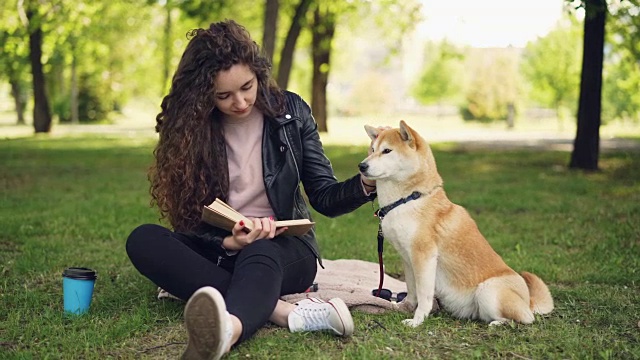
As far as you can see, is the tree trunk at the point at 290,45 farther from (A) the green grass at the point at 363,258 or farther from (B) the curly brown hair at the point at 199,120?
(B) the curly brown hair at the point at 199,120

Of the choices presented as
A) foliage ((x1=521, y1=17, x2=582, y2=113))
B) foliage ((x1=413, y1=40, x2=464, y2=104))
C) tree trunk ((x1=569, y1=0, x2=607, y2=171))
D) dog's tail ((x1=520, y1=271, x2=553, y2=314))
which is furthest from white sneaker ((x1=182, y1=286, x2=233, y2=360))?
foliage ((x1=413, y1=40, x2=464, y2=104))

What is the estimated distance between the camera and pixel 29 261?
5438mm

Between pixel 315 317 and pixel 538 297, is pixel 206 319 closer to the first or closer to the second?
pixel 315 317

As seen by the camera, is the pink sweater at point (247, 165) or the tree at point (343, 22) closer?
the pink sweater at point (247, 165)

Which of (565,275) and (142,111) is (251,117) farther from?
(142,111)

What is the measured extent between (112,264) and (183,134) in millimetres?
1954

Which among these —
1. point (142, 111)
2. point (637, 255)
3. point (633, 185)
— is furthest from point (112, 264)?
point (142, 111)

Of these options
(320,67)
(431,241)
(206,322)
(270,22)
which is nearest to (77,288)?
(206,322)

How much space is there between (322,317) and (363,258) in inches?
98.3

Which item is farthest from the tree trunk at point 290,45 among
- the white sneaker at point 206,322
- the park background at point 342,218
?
the white sneaker at point 206,322

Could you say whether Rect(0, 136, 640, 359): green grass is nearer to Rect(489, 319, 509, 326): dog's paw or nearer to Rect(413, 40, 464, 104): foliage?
Rect(489, 319, 509, 326): dog's paw

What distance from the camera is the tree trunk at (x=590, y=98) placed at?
12078mm

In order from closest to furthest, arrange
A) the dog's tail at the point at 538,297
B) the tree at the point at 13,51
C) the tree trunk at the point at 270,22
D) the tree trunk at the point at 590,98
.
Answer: the dog's tail at the point at 538,297
the tree trunk at the point at 590,98
the tree trunk at the point at 270,22
the tree at the point at 13,51

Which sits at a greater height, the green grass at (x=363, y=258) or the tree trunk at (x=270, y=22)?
the tree trunk at (x=270, y=22)
